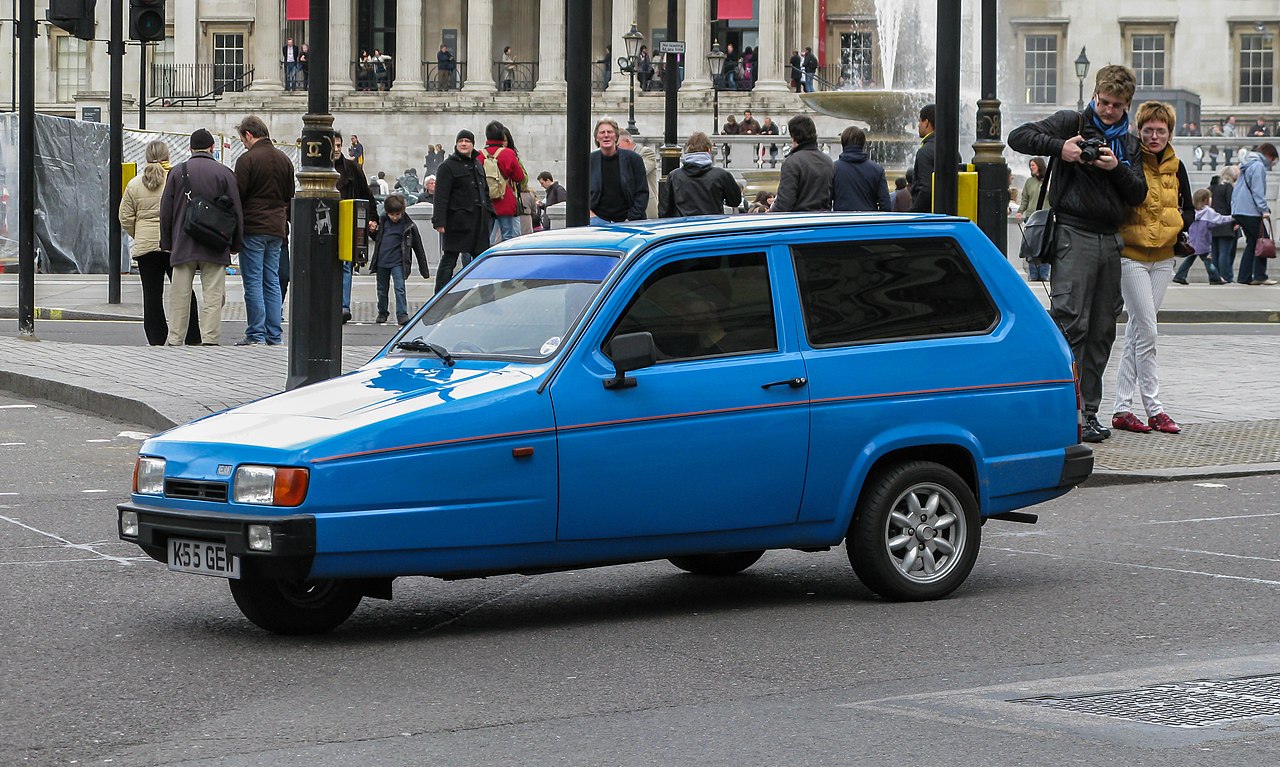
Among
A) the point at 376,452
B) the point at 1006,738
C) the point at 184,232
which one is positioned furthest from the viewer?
the point at 184,232

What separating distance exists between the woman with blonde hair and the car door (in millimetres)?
11246

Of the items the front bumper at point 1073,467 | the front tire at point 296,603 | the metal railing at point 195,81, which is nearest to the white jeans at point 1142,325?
the front bumper at point 1073,467

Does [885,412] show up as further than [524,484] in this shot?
Yes

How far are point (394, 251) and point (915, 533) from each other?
14952 millimetres

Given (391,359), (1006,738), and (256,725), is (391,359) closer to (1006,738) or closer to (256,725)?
(256,725)

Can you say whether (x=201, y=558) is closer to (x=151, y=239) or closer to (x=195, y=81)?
(x=151, y=239)

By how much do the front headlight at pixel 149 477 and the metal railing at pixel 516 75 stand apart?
67605 mm

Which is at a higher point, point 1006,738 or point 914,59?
point 914,59

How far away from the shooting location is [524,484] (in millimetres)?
7258

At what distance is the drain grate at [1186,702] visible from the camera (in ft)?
19.7

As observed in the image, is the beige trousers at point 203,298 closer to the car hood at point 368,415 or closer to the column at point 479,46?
the car hood at point 368,415

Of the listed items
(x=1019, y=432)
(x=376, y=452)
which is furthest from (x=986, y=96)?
(x=376, y=452)

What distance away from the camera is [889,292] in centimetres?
827

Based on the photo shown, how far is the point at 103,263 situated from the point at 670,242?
27.8 meters
